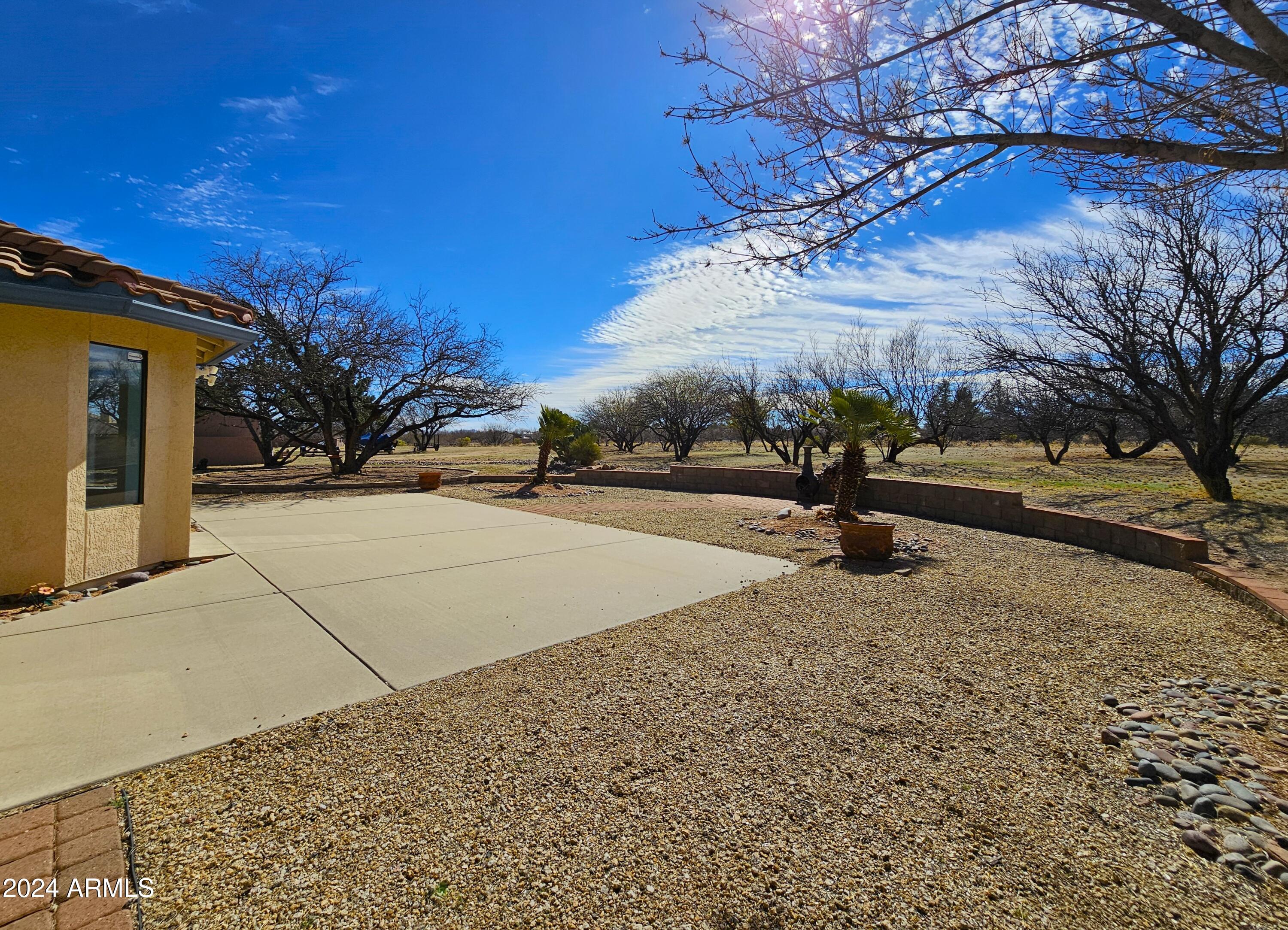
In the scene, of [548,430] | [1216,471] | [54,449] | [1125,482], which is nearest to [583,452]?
[548,430]

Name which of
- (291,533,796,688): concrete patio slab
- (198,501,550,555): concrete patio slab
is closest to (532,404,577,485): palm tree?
(198,501,550,555): concrete patio slab

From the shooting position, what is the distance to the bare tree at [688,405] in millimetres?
31453

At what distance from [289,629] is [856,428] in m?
6.66

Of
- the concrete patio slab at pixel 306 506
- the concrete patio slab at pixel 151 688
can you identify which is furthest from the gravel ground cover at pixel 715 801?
the concrete patio slab at pixel 306 506

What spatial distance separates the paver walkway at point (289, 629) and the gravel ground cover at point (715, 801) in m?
0.31

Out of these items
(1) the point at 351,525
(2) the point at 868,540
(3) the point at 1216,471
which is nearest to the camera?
(2) the point at 868,540

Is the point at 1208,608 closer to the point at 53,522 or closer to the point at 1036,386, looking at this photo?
the point at 53,522

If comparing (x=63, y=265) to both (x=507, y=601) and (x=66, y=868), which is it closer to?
(x=507, y=601)

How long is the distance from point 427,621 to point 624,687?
6.07ft

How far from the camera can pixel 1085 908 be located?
5.92ft

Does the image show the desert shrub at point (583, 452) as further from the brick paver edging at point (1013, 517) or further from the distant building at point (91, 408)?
the distant building at point (91, 408)

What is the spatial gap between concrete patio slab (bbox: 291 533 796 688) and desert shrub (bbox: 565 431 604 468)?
13355 millimetres

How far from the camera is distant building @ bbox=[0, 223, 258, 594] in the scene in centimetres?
433

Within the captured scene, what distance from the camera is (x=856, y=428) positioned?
778 cm
